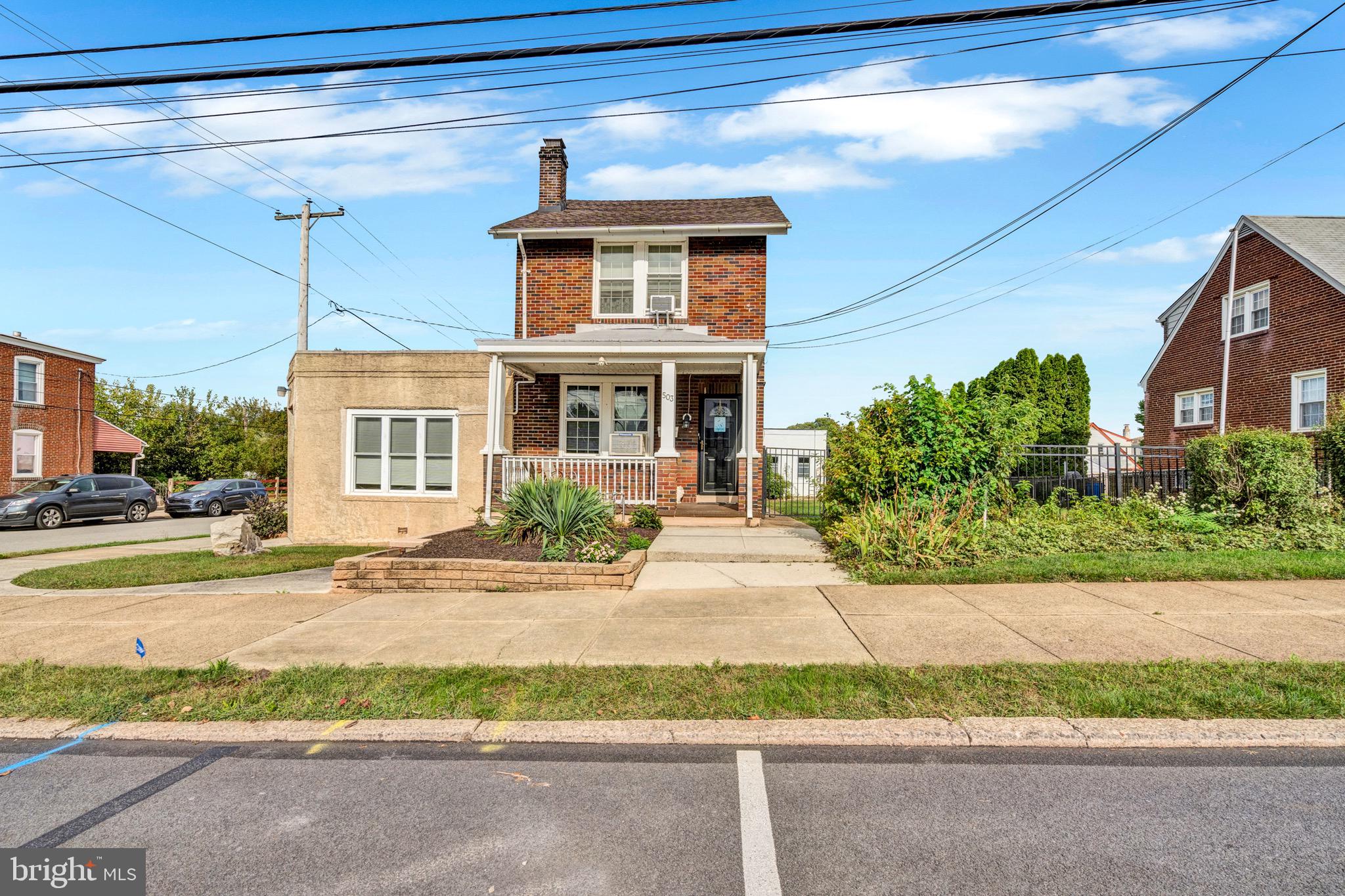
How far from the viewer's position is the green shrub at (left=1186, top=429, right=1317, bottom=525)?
1079 cm

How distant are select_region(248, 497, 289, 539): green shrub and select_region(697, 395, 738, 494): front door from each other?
31.8ft

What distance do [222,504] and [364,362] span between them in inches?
765

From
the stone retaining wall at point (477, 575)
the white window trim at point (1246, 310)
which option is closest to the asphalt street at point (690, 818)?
the stone retaining wall at point (477, 575)

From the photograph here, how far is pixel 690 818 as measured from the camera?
10.8 feet

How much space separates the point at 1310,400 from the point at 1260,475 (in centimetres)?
1291

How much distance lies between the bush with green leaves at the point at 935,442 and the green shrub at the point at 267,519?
13622mm

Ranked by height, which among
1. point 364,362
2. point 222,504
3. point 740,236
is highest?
point 740,236

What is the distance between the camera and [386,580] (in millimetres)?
8492

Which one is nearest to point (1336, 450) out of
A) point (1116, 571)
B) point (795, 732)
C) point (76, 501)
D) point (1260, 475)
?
point (1260, 475)

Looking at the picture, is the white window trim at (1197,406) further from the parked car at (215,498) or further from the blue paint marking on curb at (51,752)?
the parked car at (215,498)

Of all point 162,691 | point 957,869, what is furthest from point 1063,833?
point 162,691

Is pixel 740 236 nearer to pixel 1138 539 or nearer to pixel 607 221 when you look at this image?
pixel 607 221
